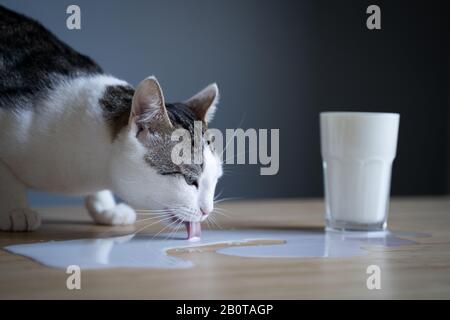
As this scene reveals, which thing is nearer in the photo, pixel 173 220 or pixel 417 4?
pixel 173 220

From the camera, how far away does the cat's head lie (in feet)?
3.67

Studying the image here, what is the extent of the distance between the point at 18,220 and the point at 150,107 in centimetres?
37

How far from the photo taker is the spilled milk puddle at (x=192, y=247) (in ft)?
3.17

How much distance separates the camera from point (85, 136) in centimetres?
120

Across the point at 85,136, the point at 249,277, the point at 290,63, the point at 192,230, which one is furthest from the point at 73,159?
the point at 290,63

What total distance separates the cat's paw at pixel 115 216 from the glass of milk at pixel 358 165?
1.45 feet

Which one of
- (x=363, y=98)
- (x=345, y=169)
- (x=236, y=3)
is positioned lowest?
(x=345, y=169)

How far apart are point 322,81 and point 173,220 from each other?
1164 millimetres

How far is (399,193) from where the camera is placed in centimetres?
235

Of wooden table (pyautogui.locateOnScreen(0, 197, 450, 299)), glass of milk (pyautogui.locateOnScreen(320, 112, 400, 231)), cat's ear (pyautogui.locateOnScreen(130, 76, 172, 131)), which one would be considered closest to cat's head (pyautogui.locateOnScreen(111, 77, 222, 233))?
cat's ear (pyautogui.locateOnScreen(130, 76, 172, 131))

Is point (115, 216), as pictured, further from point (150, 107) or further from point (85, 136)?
point (150, 107)

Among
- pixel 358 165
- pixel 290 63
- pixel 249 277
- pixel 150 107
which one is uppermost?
pixel 290 63
